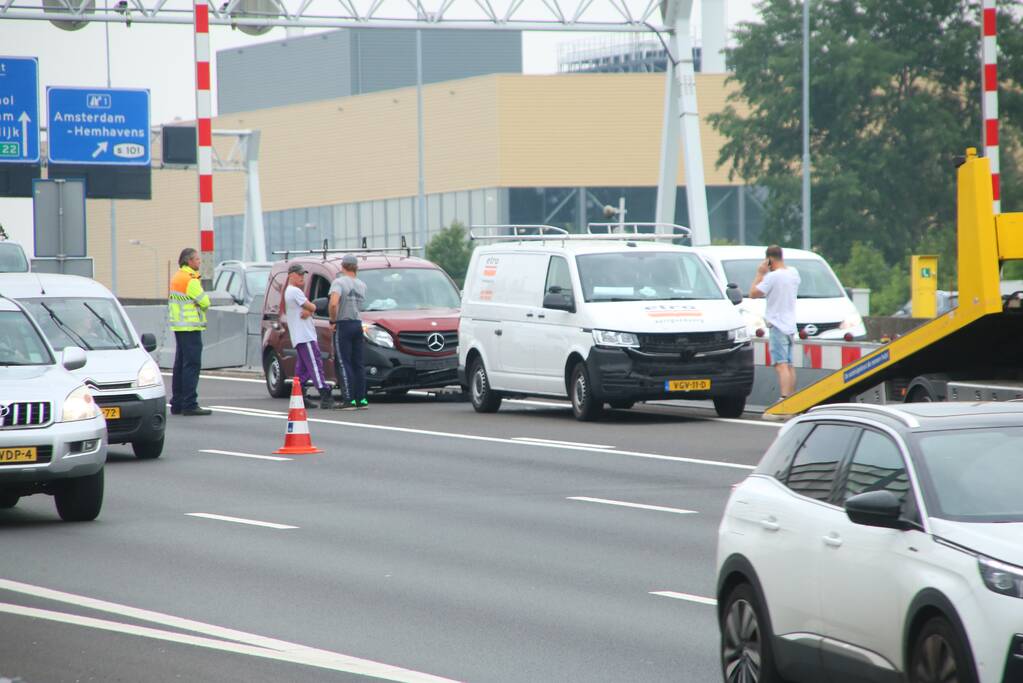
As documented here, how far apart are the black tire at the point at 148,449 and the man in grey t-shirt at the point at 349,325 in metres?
5.56

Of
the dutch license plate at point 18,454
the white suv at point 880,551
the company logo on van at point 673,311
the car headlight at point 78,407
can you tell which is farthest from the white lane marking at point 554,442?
the white suv at point 880,551

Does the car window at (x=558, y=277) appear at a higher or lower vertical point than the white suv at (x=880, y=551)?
higher

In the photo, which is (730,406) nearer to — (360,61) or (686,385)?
(686,385)

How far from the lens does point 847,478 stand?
690cm

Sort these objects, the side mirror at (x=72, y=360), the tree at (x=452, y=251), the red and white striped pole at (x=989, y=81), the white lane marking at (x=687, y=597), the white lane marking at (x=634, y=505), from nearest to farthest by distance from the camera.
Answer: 1. the white lane marking at (x=687, y=597)
2. the white lane marking at (x=634, y=505)
3. the side mirror at (x=72, y=360)
4. the red and white striped pole at (x=989, y=81)
5. the tree at (x=452, y=251)

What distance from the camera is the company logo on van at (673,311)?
20.8m

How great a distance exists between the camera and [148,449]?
17.6 metres

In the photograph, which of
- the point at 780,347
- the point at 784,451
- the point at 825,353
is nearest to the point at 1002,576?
the point at 784,451

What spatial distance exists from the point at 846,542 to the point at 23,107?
38.4m

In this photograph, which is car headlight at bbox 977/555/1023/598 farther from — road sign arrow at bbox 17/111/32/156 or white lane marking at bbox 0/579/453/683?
road sign arrow at bbox 17/111/32/156

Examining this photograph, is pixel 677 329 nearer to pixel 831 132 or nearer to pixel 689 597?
Result: pixel 689 597

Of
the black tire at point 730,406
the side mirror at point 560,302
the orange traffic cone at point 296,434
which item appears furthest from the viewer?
the black tire at point 730,406

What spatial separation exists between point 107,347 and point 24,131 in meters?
26.6

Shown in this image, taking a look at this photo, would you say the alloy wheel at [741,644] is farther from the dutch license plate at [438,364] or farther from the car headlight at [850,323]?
the car headlight at [850,323]
